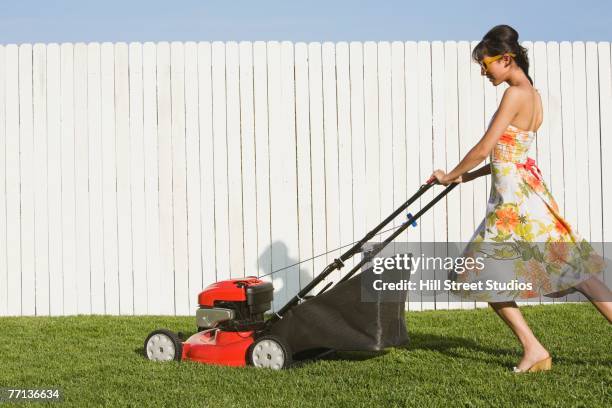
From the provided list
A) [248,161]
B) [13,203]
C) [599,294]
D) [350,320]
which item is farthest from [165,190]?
[599,294]

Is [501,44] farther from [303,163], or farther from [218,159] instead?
[218,159]

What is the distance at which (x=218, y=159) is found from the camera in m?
7.56

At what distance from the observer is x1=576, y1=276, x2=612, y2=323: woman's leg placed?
4.59 m

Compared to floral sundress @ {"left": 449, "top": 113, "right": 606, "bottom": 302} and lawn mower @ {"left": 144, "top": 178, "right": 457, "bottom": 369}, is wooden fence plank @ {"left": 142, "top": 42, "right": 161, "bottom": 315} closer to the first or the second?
lawn mower @ {"left": 144, "top": 178, "right": 457, "bottom": 369}

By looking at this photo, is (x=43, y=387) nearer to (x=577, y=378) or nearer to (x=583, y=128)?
(x=577, y=378)

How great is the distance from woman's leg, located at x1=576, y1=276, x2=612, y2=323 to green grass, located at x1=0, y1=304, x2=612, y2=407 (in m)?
0.32

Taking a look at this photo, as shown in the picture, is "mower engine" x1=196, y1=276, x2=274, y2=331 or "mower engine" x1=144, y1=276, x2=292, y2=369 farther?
"mower engine" x1=196, y1=276, x2=274, y2=331

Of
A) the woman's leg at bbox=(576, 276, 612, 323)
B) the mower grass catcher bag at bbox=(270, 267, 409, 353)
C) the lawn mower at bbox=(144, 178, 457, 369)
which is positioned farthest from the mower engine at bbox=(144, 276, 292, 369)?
the woman's leg at bbox=(576, 276, 612, 323)

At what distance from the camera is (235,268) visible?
24.7 ft

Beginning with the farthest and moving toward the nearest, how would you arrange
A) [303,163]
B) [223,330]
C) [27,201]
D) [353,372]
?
[27,201], [303,163], [223,330], [353,372]

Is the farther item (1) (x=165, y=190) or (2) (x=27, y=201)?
(2) (x=27, y=201)

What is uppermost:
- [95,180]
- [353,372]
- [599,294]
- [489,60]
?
[489,60]

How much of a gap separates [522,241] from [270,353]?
1431 millimetres

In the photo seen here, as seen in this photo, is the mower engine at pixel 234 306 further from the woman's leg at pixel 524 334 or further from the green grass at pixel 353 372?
the woman's leg at pixel 524 334
